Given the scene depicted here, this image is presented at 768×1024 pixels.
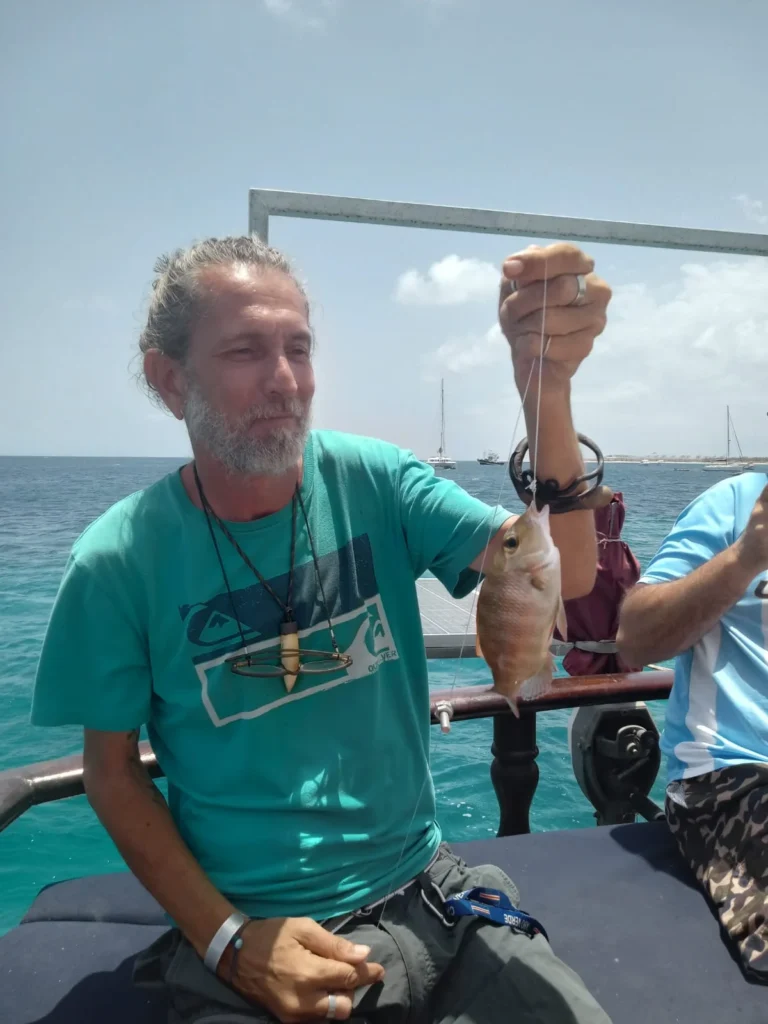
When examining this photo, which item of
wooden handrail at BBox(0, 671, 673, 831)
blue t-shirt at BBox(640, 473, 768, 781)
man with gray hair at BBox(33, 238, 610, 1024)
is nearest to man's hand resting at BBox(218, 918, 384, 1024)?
man with gray hair at BBox(33, 238, 610, 1024)

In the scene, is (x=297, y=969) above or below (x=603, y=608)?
below

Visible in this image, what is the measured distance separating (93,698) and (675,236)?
2427mm

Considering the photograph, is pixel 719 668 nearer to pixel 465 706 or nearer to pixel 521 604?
pixel 465 706

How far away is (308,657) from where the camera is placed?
6.11 ft

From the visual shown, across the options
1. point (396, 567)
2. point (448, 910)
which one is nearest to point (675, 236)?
point (396, 567)

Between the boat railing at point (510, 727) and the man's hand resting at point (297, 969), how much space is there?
2.38 feet

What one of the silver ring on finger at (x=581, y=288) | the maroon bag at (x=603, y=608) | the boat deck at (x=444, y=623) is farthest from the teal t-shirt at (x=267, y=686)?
the maroon bag at (x=603, y=608)

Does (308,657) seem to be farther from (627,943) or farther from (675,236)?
(675,236)

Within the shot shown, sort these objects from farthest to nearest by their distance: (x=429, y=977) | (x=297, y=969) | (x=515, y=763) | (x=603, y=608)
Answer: (x=603, y=608), (x=515, y=763), (x=429, y=977), (x=297, y=969)

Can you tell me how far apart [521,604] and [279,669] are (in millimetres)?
664

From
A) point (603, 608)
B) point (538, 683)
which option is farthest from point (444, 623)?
point (538, 683)

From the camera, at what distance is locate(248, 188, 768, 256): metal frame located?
2.23 metres

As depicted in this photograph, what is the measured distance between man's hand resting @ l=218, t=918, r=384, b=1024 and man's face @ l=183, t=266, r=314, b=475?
114 centimetres

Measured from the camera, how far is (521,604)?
1722 mm
